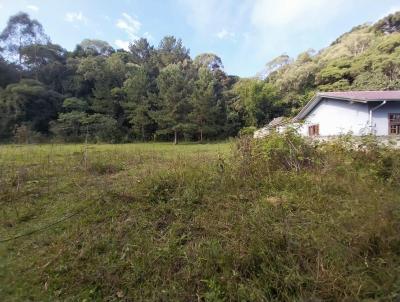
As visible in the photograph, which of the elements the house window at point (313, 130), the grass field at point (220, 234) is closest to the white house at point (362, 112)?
the house window at point (313, 130)

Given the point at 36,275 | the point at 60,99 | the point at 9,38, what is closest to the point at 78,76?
the point at 60,99

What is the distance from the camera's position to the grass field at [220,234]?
7.30 feet

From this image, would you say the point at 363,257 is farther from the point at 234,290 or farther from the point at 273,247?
the point at 234,290

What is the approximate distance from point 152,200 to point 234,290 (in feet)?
7.68

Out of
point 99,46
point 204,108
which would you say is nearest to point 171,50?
point 99,46

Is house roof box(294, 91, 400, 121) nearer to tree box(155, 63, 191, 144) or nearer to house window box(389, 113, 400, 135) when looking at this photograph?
house window box(389, 113, 400, 135)

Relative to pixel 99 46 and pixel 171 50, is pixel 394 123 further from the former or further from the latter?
pixel 99 46

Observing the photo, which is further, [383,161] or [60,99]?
Result: [60,99]

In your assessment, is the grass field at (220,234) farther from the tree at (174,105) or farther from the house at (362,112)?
the tree at (174,105)

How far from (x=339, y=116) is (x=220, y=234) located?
483 inches

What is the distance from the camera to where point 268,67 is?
4041cm

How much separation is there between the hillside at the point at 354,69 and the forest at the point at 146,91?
0.09 meters

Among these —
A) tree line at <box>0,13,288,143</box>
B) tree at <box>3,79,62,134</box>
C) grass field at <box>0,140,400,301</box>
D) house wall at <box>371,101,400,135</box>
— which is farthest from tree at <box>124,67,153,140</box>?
grass field at <box>0,140,400,301</box>

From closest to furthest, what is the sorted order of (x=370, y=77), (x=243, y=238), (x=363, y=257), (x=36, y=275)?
(x=363, y=257)
(x=36, y=275)
(x=243, y=238)
(x=370, y=77)
